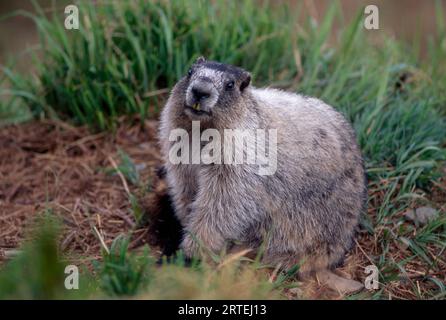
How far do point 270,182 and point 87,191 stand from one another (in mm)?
1851

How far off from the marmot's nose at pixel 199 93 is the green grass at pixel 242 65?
6.14 feet

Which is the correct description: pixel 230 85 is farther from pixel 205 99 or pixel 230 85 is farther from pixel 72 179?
pixel 72 179

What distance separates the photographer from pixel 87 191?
5434mm

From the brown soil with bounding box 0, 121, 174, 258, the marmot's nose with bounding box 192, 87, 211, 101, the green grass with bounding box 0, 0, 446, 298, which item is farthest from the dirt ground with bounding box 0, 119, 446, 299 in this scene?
the marmot's nose with bounding box 192, 87, 211, 101

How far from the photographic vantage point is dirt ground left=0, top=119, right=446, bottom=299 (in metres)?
4.77

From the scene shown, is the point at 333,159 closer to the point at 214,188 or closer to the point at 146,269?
the point at 214,188

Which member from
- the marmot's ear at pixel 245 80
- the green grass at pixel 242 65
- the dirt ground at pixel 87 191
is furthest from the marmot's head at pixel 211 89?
the green grass at pixel 242 65

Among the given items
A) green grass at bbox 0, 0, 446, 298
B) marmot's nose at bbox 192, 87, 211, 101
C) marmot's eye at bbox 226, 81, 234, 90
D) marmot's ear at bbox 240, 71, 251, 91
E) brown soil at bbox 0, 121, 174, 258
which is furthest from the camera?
green grass at bbox 0, 0, 446, 298

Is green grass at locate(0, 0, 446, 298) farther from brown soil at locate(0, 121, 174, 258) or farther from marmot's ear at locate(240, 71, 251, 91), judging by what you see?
marmot's ear at locate(240, 71, 251, 91)

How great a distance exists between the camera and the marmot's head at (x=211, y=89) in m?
4.06

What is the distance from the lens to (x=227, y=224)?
4.34 m

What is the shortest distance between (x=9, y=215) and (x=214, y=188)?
190cm

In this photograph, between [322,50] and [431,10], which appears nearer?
[322,50]
